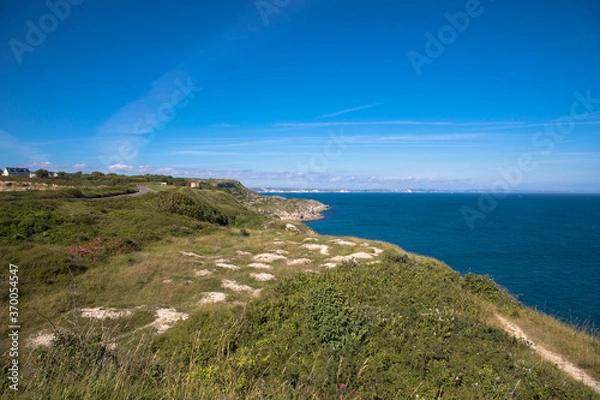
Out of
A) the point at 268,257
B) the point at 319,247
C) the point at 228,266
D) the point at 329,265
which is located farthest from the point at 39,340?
the point at 319,247

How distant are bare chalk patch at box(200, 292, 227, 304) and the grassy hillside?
0.33 ft

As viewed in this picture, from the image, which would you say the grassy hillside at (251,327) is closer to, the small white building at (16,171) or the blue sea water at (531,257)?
the blue sea water at (531,257)

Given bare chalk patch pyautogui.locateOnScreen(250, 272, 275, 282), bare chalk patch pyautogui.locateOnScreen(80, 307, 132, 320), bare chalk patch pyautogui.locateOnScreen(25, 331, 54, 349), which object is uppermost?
bare chalk patch pyautogui.locateOnScreen(80, 307, 132, 320)

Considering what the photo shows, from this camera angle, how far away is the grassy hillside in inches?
223

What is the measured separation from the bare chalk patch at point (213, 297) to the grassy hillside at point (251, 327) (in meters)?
0.10

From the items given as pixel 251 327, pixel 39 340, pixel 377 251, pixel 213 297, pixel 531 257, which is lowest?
pixel 531 257

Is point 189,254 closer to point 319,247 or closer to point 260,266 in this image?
point 260,266

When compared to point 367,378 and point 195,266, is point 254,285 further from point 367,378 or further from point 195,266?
point 367,378

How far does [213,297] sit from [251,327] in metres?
4.92

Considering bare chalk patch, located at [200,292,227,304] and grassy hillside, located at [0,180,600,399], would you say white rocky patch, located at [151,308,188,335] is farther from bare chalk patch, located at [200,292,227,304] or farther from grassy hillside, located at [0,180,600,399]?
bare chalk patch, located at [200,292,227,304]

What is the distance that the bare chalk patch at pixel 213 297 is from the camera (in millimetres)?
13875

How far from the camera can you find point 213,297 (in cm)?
1441

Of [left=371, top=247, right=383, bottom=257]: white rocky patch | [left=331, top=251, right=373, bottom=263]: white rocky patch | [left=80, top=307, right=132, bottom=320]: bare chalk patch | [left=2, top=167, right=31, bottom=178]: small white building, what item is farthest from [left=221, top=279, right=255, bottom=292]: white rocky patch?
[left=2, top=167, right=31, bottom=178]: small white building

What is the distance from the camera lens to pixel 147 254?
882 inches
